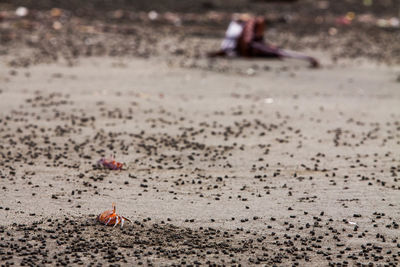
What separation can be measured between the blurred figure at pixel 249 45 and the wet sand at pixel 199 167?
5.34ft

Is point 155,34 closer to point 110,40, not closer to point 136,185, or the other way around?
point 110,40

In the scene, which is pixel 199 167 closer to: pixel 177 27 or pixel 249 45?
pixel 249 45

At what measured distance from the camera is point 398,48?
16.5 metres

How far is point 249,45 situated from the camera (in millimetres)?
14781

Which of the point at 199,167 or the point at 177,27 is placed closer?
the point at 199,167

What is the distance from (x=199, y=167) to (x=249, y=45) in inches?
292

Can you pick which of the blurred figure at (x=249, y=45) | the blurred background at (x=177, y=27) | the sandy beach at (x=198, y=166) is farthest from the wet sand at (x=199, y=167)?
the blurred background at (x=177, y=27)

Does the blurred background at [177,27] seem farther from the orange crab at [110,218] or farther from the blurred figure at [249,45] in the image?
the orange crab at [110,218]

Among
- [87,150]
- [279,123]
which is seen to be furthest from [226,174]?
[279,123]

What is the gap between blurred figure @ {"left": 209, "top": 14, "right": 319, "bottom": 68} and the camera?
14.7 m

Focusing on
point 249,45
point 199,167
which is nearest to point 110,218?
point 199,167

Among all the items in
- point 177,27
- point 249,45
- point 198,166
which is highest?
point 249,45

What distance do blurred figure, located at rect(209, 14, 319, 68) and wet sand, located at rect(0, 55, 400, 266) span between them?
1.63 meters

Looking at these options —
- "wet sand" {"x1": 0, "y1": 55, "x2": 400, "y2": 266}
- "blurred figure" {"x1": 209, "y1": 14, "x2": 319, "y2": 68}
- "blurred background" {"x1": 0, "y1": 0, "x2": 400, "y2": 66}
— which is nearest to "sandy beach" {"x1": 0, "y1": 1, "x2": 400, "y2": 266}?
"wet sand" {"x1": 0, "y1": 55, "x2": 400, "y2": 266}
